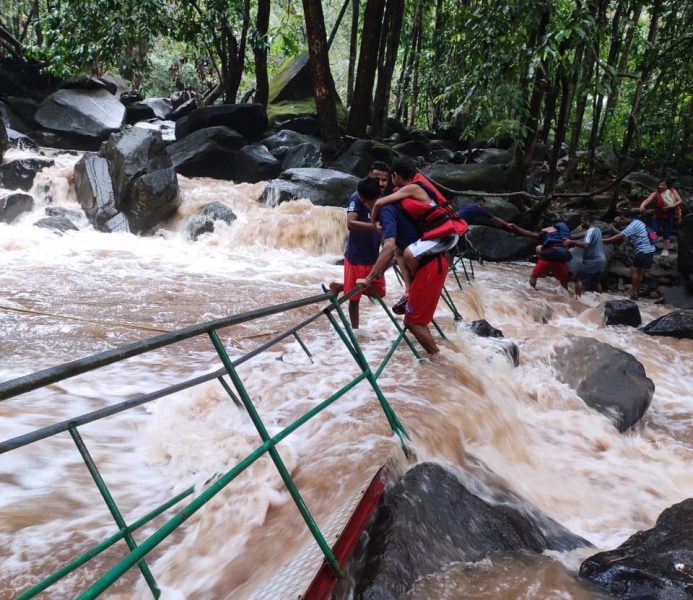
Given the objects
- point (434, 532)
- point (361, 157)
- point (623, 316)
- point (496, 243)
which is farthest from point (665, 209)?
point (434, 532)

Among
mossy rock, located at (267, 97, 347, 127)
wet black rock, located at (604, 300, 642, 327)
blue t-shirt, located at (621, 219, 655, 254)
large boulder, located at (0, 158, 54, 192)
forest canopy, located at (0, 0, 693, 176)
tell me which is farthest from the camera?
mossy rock, located at (267, 97, 347, 127)

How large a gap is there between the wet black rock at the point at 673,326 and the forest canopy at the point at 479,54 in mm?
3068

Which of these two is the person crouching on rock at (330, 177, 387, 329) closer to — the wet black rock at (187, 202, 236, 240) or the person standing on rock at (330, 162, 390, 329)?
the person standing on rock at (330, 162, 390, 329)

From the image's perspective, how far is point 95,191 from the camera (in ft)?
38.3

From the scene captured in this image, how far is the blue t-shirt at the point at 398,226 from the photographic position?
412 centimetres

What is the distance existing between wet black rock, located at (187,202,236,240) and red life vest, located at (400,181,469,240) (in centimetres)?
780

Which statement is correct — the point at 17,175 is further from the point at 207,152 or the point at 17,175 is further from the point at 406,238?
the point at 406,238

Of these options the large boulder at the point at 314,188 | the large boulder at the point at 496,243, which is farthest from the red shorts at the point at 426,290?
the large boulder at the point at 314,188

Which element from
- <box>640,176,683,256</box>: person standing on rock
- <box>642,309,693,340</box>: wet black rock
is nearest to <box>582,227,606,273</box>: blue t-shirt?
<box>642,309,693,340</box>: wet black rock

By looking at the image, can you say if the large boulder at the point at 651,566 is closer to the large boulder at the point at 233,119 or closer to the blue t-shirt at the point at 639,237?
the blue t-shirt at the point at 639,237

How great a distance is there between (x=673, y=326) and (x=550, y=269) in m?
2.32

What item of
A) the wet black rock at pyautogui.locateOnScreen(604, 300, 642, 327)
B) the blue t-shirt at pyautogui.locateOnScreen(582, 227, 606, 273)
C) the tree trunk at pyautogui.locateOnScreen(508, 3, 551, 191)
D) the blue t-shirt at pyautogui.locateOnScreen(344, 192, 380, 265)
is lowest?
the wet black rock at pyautogui.locateOnScreen(604, 300, 642, 327)

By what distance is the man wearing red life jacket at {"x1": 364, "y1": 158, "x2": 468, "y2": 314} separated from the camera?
413cm

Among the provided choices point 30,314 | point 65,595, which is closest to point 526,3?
point 30,314
